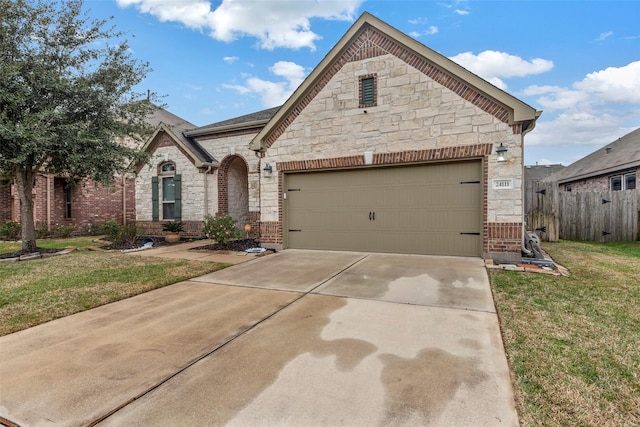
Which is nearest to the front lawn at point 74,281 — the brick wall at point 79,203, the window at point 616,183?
the brick wall at point 79,203

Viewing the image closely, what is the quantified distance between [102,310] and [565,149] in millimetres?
36003

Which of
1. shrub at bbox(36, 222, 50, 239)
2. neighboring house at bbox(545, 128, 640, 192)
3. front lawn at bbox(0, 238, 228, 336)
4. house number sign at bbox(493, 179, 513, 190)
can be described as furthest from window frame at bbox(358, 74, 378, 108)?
shrub at bbox(36, 222, 50, 239)

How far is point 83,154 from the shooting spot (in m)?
8.38

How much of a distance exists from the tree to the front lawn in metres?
2.71

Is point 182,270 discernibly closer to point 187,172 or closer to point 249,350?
point 249,350

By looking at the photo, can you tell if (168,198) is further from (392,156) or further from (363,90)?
(392,156)

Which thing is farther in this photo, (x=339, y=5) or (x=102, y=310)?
(x=339, y=5)

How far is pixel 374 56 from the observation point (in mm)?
8289

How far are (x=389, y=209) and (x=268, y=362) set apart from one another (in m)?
6.24

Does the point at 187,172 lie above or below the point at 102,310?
above

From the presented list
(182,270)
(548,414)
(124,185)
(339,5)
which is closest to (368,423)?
(548,414)

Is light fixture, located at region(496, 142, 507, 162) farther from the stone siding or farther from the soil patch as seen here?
the soil patch

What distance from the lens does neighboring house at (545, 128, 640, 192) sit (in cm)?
1338

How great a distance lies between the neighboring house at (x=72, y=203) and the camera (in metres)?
14.0
